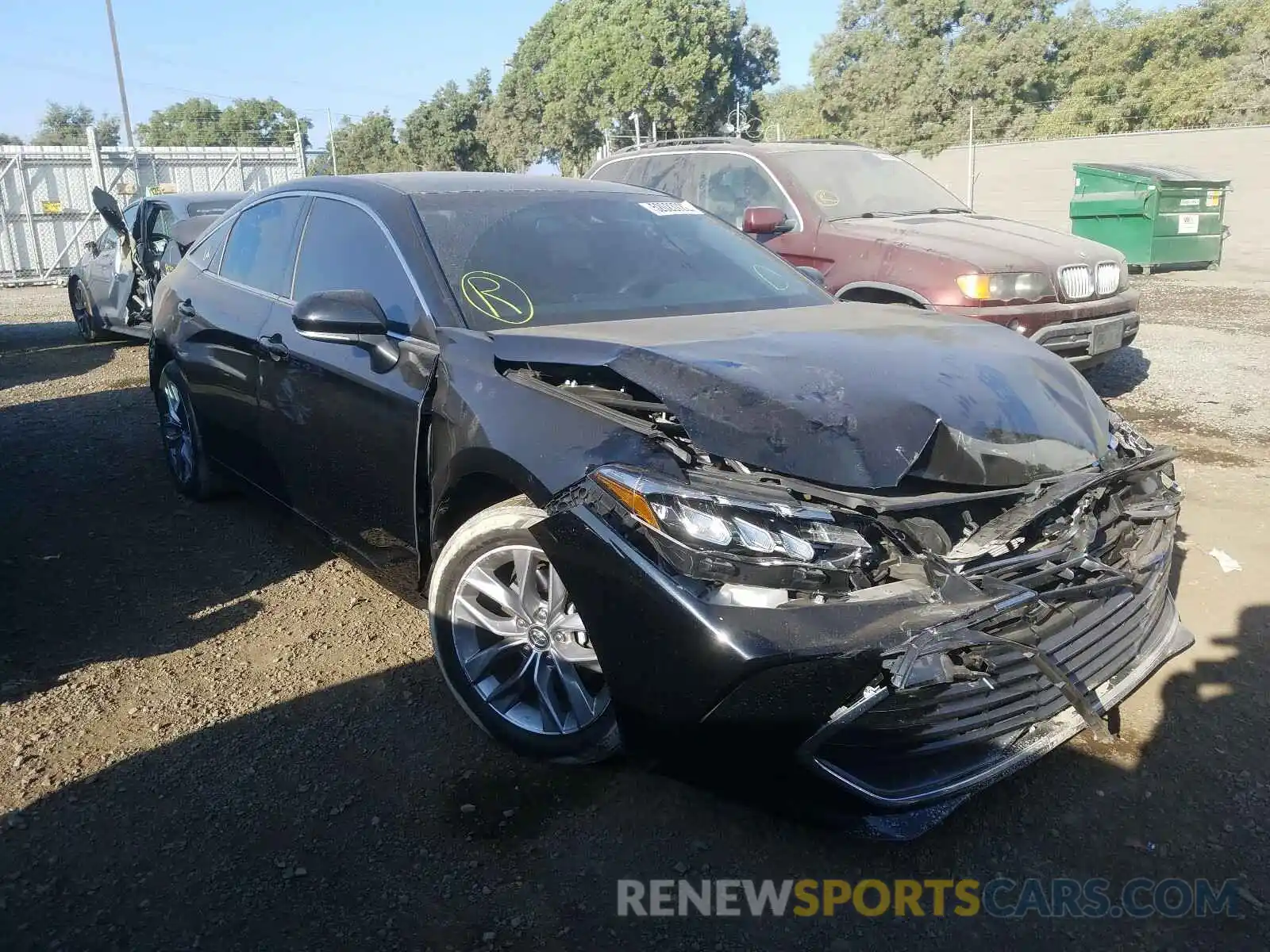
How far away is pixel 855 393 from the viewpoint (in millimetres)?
2627

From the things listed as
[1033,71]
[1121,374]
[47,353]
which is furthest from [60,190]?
[1033,71]

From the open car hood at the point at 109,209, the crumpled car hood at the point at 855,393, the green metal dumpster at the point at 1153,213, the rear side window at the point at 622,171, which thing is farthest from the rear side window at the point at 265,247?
the green metal dumpster at the point at 1153,213

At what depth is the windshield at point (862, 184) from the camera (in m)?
7.17

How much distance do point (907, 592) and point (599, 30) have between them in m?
42.3

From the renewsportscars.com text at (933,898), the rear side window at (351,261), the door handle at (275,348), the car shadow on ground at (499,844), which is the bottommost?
the renewsportscars.com text at (933,898)

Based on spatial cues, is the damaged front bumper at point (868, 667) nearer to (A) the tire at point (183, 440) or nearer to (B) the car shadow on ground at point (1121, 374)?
(A) the tire at point (183, 440)

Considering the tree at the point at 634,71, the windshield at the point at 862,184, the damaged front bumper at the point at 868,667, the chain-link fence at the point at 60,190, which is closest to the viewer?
the damaged front bumper at the point at 868,667

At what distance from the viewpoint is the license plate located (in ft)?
20.6

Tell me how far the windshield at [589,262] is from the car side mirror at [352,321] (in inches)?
10.6

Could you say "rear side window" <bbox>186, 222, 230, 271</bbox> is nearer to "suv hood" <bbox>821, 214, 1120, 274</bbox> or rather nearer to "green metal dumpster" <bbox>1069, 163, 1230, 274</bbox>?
"suv hood" <bbox>821, 214, 1120, 274</bbox>

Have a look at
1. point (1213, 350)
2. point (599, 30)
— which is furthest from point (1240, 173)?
point (599, 30)

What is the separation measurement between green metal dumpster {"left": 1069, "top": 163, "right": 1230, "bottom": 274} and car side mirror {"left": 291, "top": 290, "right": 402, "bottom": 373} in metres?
14.2

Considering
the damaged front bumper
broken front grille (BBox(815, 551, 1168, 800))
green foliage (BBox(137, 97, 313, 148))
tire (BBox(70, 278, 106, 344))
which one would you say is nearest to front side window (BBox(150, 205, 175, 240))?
tire (BBox(70, 278, 106, 344))

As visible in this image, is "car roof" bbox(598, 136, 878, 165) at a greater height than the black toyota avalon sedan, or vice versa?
"car roof" bbox(598, 136, 878, 165)
